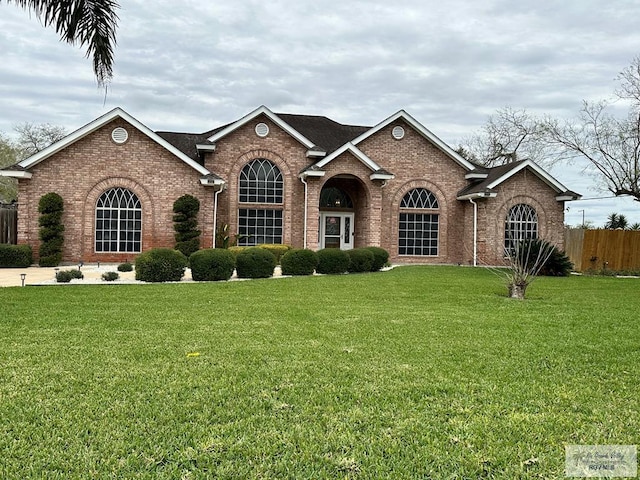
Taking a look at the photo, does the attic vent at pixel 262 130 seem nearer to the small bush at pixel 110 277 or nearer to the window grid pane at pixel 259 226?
the window grid pane at pixel 259 226

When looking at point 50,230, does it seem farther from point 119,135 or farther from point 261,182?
point 261,182

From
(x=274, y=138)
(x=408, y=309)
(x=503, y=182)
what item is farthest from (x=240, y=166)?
(x=408, y=309)

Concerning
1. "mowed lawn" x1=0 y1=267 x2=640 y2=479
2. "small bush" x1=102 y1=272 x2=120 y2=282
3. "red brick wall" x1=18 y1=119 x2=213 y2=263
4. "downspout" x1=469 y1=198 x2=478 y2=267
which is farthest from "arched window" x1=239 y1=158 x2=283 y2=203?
"mowed lawn" x1=0 y1=267 x2=640 y2=479

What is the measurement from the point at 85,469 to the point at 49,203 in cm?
1757

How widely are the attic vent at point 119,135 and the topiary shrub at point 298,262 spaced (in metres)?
8.81

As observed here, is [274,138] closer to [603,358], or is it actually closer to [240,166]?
[240,166]

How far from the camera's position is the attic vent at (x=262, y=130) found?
21.1 meters

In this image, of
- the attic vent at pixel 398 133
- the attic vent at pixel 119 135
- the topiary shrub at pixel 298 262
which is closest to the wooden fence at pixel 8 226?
the attic vent at pixel 119 135

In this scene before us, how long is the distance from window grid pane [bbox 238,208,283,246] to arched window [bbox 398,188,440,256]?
19.0 ft

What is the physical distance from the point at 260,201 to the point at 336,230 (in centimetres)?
416

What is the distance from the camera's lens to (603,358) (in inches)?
217

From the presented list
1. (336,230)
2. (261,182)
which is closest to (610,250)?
(336,230)

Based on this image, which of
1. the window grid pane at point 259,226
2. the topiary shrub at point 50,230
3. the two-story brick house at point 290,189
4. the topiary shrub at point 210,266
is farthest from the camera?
the window grid pane at point 259,226

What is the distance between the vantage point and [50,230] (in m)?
17.9
